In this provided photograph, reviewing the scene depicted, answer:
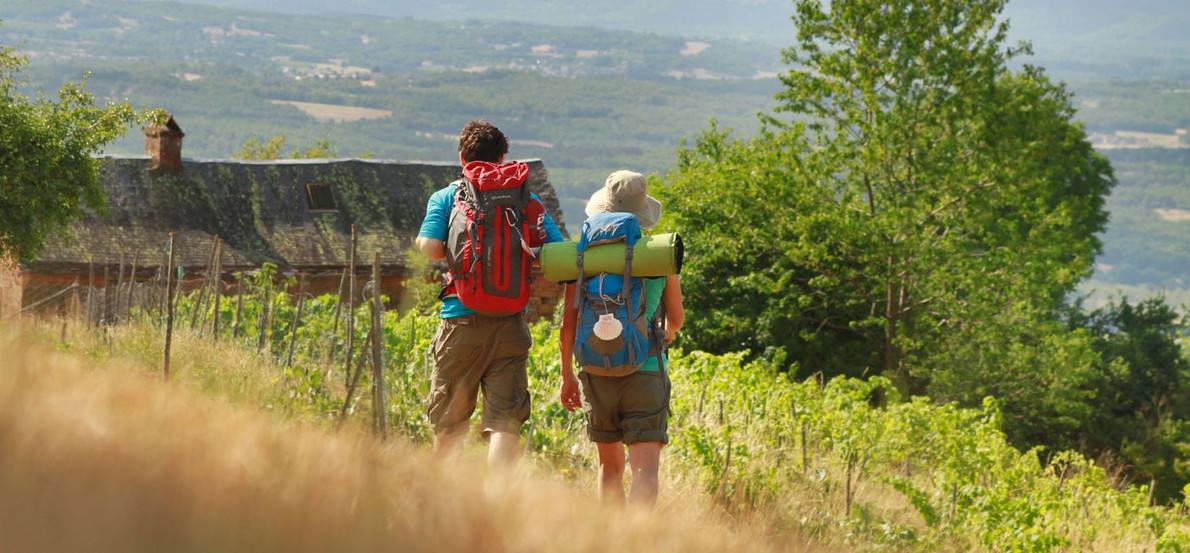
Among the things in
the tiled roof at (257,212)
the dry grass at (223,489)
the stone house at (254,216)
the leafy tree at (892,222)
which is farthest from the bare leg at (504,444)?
the tiled roof at (257,212)

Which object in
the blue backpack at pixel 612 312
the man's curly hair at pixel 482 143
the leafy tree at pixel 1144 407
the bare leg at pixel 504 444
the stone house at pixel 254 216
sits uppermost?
the man's curly hair at pixel 482 143

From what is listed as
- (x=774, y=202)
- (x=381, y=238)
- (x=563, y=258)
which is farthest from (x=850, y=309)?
(x=563, y=258)

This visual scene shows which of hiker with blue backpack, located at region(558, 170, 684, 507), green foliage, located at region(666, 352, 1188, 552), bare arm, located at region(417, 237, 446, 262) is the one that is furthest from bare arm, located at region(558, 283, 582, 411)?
green foliage, located at region(666, 352, 1188, 552)

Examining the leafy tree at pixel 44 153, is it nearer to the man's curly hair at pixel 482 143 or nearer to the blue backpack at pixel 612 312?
the man's curly hair at pixel 482 143

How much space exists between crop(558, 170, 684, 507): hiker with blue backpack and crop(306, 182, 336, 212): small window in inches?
1270

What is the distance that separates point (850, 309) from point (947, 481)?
17.5 m

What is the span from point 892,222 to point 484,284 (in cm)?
2002

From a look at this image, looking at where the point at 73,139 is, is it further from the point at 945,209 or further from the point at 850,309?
the point at 945,209

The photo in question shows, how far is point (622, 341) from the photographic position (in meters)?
3.83

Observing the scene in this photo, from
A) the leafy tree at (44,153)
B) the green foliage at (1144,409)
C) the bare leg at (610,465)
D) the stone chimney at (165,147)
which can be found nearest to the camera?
the bare leg at (610,465)

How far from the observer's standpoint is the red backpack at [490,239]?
391 centimetres

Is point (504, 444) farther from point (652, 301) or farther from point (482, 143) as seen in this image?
point (482, 143)

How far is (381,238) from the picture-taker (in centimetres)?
3459

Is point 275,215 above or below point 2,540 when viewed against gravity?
below
